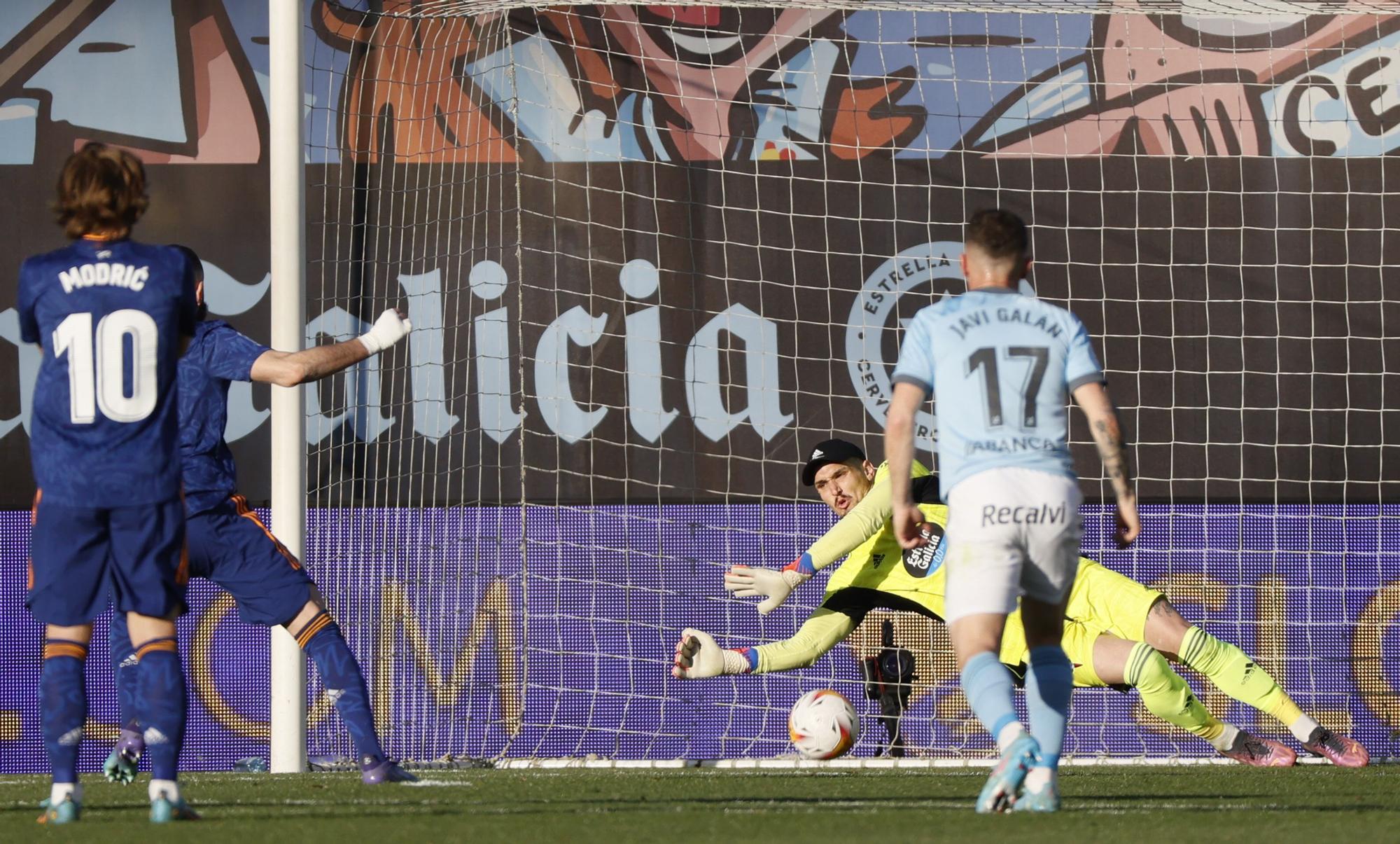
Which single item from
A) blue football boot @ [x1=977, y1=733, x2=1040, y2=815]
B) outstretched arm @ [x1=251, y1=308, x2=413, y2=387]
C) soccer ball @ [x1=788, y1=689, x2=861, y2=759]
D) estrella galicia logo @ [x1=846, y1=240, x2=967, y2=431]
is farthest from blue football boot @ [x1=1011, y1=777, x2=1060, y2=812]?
estrella galicia logo @ [x1=846, y1=240, x2=967, y2=431]

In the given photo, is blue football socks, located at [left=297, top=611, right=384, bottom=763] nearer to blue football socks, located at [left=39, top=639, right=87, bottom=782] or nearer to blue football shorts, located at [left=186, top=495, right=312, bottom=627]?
Result: blue football shorts, located at [left=186, top=495, right=312, bottom=627]

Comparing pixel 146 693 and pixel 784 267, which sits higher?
pixel 784 267

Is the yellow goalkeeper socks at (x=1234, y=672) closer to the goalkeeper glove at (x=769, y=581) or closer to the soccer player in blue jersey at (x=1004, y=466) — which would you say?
the goalkeeper glove at (x=769, y=581)

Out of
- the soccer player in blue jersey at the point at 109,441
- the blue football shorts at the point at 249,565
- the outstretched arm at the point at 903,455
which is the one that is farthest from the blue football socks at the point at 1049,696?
the blue football shorts at the point at 249,565

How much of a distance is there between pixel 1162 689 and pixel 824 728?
118 centimetres

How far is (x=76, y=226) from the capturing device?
13.2ft

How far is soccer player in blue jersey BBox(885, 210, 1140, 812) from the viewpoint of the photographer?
3.96 meters

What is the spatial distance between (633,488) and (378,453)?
1236mm

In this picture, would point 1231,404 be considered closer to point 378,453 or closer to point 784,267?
point 784,267

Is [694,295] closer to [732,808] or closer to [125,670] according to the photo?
[125,670]

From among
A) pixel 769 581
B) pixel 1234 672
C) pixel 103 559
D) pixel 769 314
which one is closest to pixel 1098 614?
pixel 1234 672

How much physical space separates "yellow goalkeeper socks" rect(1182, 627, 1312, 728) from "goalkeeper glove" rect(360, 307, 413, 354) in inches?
130

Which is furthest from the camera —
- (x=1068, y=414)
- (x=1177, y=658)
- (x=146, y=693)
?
(x=1068, y=414)

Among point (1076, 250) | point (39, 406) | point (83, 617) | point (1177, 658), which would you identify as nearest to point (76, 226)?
point (39, 406)
